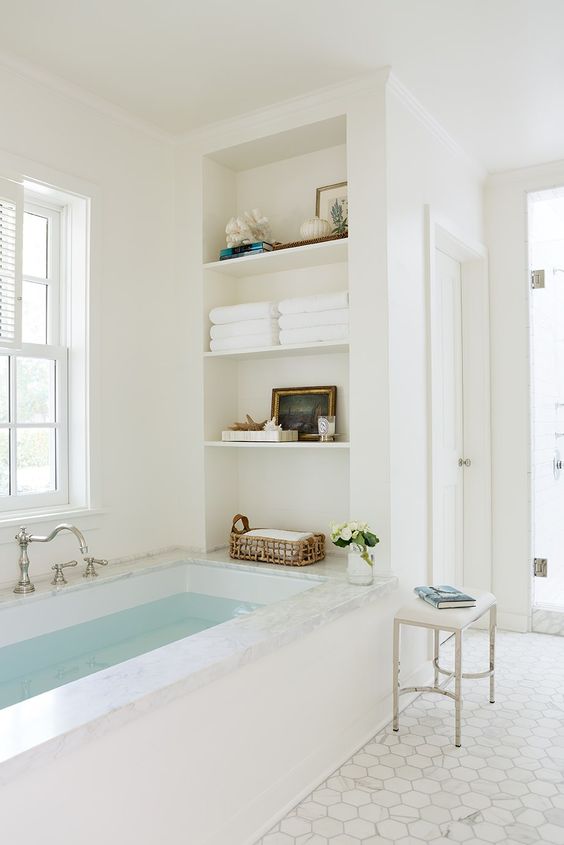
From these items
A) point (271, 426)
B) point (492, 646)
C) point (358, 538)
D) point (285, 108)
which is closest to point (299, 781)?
point (358, 538)

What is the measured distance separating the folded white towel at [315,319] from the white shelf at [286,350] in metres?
0.08

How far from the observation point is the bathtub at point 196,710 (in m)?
1.41

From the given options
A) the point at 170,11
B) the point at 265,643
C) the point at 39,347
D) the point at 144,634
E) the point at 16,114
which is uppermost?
the point at 170,11

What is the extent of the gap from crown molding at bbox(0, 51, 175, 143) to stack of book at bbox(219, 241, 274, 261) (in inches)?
24.8

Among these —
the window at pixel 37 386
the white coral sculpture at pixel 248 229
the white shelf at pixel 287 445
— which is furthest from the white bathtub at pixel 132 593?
the white coral sculpture at pixel 248 229

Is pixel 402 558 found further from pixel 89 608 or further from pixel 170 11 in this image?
pixel 170 11

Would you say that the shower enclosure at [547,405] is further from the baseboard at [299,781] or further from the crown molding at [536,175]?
the baseboard at [299,781]

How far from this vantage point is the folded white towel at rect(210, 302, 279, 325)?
10.1 feet

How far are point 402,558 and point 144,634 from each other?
110 cm

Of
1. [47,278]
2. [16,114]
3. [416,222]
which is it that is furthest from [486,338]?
[16,114]

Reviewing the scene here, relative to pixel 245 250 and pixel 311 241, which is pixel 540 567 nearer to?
pixel 311 241

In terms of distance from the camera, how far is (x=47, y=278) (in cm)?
289

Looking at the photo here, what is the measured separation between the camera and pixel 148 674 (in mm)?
1689

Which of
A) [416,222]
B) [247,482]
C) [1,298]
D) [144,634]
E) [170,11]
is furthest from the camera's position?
[247,482]
